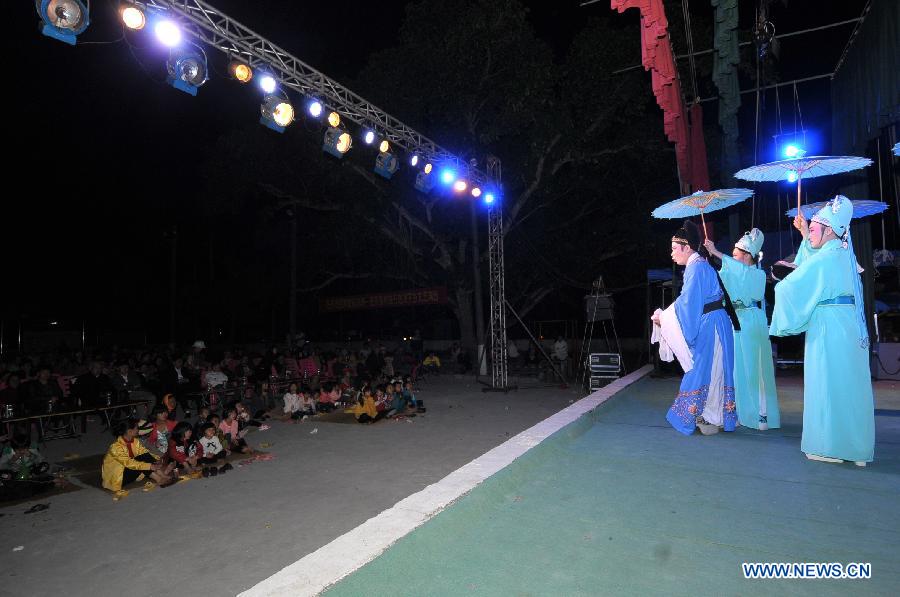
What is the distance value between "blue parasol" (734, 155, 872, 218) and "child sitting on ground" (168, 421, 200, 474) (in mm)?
6980

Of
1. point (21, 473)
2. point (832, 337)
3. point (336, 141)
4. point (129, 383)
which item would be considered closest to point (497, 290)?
point (336, 141)

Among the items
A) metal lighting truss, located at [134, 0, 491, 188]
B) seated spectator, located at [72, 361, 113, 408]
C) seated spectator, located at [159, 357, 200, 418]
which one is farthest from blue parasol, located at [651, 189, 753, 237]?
seated spectator, located at [72, 361, 113, 408]

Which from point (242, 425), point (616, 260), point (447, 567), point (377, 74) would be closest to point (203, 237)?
point (377, 74)

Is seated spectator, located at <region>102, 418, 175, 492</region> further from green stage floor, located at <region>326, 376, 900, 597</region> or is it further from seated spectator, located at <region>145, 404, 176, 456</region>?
green stage floor, located at <region>326, 376, 900, 597</region>

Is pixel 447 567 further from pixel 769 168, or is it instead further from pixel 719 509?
pixel 769 168

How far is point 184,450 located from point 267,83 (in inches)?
221

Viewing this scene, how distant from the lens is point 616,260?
73.2 feet

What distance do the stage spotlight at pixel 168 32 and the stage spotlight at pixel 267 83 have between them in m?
1.43

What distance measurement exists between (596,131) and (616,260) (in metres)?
6.71

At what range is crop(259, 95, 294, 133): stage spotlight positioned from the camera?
894 cm

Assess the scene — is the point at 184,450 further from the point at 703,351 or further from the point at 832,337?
the point at 832,337

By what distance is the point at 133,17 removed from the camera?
677cm

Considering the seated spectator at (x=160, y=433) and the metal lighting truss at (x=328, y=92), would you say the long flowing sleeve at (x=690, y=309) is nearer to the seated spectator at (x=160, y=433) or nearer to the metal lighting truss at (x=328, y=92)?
the seated spectator at (x=160, y=433)

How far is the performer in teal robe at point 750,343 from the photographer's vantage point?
480 centimetres
